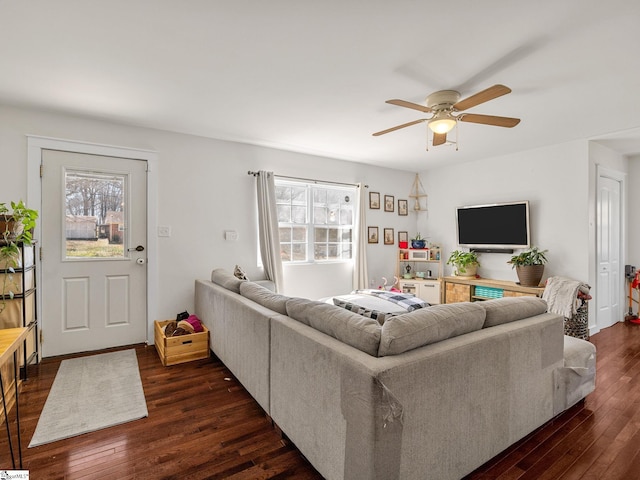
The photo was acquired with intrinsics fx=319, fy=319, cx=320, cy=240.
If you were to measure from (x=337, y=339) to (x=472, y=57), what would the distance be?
6.55 ft

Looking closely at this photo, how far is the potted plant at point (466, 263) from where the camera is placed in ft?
15.6

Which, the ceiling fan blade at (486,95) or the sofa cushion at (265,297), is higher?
the ceiling fan blade at (486,95)

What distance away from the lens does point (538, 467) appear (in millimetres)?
1656

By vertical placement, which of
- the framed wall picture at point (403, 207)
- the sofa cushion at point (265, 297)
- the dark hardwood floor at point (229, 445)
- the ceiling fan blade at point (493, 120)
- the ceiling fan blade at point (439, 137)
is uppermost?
the ceiling fan blade at point (493, 120)

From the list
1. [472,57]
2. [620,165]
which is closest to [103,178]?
[472,57]

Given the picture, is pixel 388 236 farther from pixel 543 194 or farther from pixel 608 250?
pixel 608 250

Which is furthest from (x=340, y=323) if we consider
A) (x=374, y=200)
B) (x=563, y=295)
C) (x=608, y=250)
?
(x=608, y=250)

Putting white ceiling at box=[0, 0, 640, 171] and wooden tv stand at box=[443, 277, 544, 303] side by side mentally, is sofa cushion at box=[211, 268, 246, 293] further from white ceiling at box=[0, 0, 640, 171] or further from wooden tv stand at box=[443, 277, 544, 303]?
wooden tv stand at box=[443, 277, 544, 303]

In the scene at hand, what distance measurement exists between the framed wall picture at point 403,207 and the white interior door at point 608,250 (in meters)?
2.55

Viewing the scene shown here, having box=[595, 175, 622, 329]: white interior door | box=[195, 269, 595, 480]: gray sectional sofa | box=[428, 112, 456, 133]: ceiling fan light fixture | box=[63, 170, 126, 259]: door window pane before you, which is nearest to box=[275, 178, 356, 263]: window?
box=[63, 170, 126, 259]: door window pane

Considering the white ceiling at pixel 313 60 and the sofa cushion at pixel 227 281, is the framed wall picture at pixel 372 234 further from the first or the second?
the sofa cushion at pixel 227 281

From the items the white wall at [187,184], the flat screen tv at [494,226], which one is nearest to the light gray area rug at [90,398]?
the white wall at [187,184]

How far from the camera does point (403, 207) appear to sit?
560 cm

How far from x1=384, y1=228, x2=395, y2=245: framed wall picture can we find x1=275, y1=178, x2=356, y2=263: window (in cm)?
69
